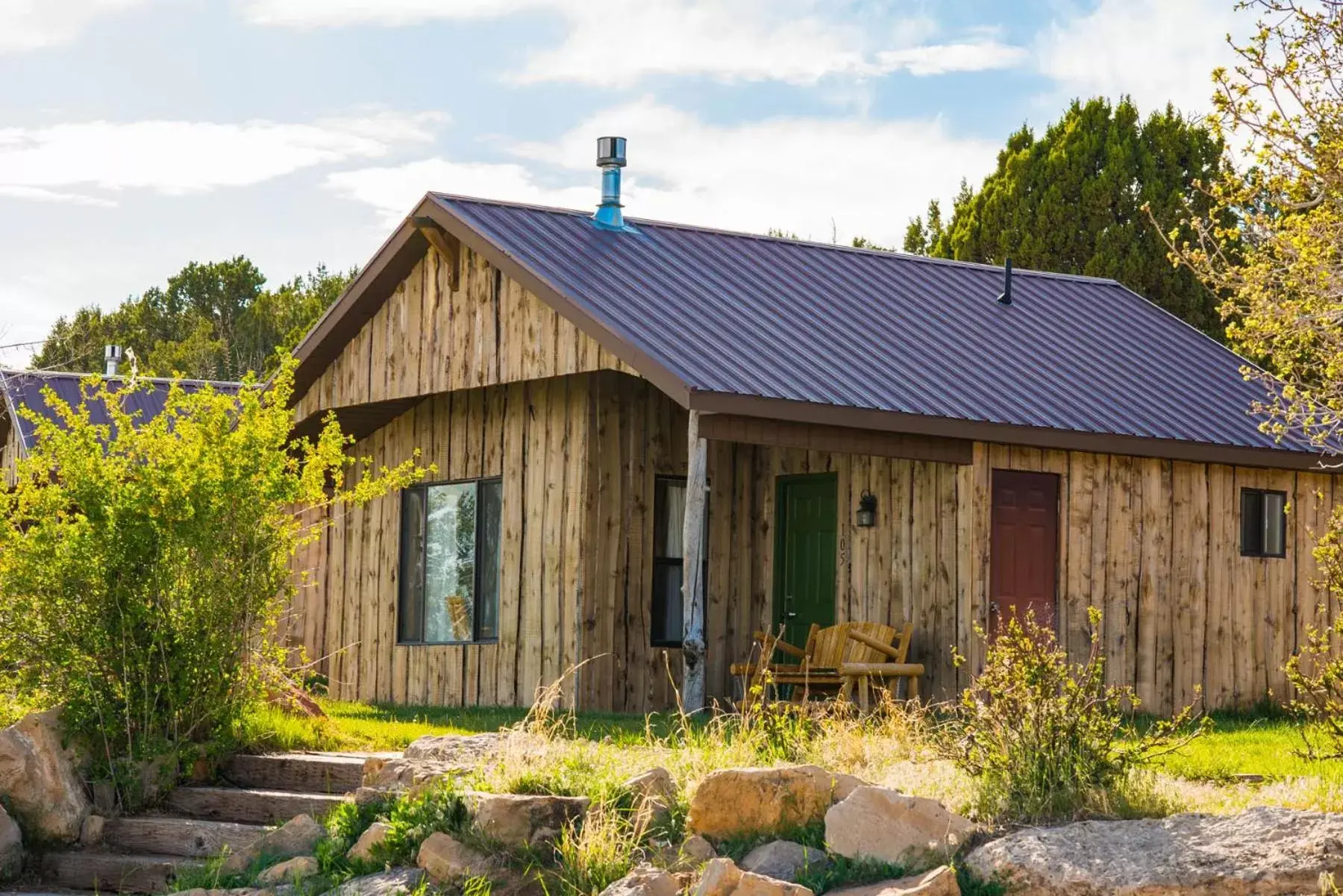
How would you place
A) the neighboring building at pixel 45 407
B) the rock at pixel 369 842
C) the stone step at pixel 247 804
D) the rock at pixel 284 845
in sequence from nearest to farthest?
the rock at pixel 369 842 → the rock at pixel 284 845 → the stone step at pixel 247 804 → the neighboring building at pixel 45 407

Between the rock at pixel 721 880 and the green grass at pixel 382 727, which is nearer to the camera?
the rock at pixel 721 880

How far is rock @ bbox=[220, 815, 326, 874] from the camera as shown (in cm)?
902

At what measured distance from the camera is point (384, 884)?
8.12 metres

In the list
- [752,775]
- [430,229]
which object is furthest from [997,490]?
[752,775]

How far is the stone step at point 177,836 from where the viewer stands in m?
9.48

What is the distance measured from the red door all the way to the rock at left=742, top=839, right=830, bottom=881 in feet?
20.5

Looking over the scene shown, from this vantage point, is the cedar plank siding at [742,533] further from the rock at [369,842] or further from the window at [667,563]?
the rock at [369,842]

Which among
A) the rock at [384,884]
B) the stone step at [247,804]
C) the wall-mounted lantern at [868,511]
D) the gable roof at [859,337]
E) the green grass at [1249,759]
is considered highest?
the gable roof at [859,337]

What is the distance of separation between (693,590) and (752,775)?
4.52m

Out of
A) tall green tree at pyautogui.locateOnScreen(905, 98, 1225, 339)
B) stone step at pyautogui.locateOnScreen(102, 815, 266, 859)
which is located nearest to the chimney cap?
stone step at pyautogui.locateOnScreen(102, 815, 266, 859)

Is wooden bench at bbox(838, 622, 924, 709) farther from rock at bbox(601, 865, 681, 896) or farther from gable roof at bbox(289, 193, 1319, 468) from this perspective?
rock at bbox(601, 865, 681, 896)

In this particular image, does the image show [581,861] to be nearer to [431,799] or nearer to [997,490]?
[431,799]

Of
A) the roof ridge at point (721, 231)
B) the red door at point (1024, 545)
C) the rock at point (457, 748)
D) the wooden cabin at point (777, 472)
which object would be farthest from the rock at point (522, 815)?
the roof ridge at point (721, 231)

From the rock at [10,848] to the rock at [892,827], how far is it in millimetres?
4569
